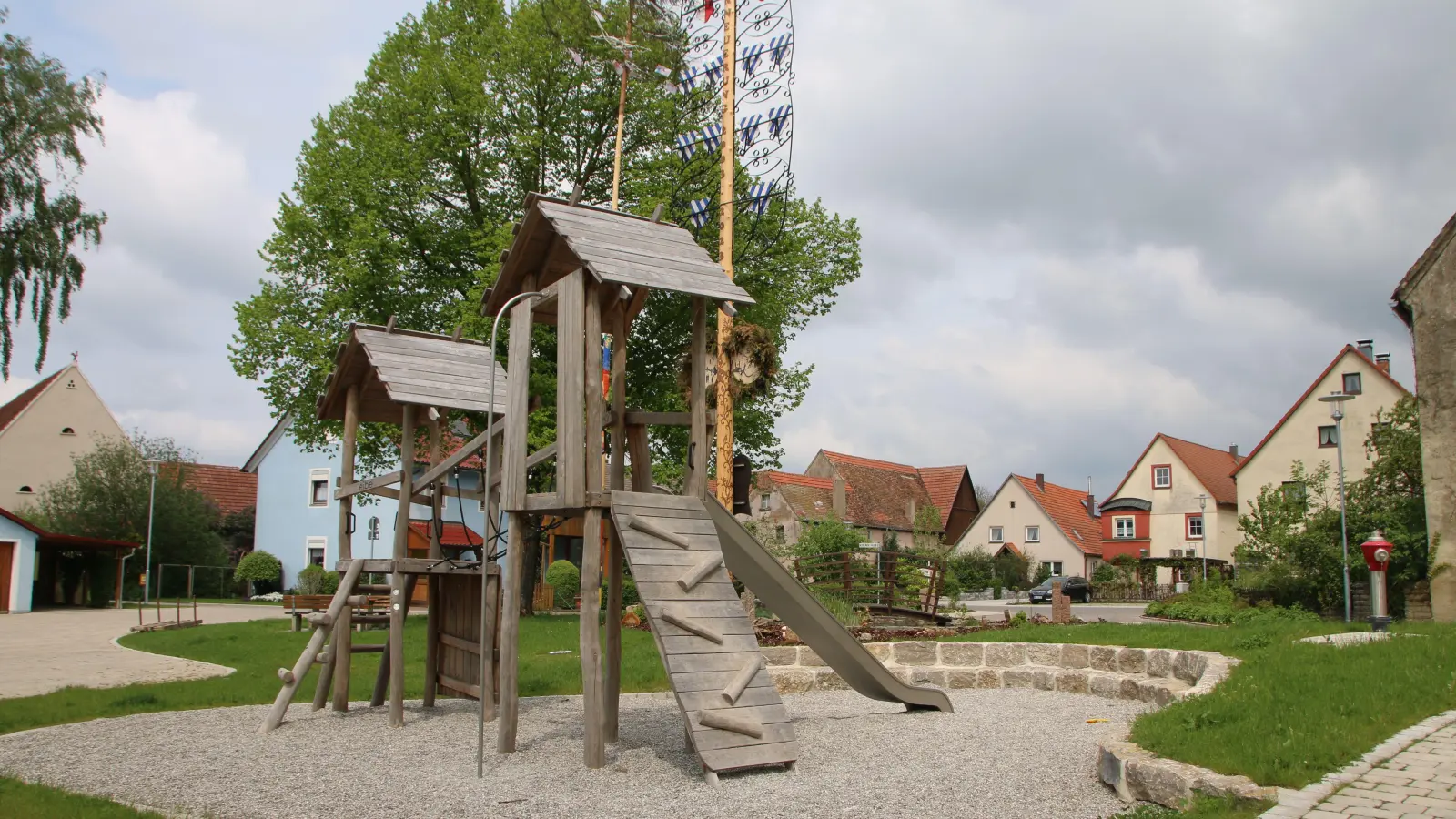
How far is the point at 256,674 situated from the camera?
1528 cm

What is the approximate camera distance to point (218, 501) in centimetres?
5269

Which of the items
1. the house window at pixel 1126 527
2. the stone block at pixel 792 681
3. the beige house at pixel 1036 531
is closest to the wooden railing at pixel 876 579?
the stone block at pixel 792 681

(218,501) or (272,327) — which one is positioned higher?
(272,327)

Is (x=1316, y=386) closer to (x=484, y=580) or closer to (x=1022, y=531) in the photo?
(x=1022, y=531)

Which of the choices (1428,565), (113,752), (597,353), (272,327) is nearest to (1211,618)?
(1428,565)

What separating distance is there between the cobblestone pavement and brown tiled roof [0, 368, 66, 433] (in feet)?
168

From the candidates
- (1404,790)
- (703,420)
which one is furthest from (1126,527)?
(1404,790)

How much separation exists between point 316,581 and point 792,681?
101 ft

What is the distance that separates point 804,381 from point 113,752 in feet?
64.2

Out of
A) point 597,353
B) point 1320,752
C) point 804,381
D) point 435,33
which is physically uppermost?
point 435,33

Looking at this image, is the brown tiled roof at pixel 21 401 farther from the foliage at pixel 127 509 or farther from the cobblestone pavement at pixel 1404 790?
the cobblestone pavement at pixel 1404 790

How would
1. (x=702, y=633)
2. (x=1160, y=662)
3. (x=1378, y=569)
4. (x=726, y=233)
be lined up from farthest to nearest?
(x=726, y=233), (x=1378, y=569), (x=1160, y=662), (x=702, y=633)

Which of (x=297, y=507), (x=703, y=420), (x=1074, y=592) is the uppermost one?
(x=703, y=420)

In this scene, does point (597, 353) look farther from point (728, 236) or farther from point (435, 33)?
point (435, 33)
